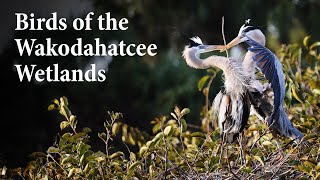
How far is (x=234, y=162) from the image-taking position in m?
2.05

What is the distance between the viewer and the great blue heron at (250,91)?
188 centimetres

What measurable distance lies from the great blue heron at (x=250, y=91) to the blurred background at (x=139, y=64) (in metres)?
2.60

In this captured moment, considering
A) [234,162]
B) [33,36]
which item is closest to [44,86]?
[33,36]

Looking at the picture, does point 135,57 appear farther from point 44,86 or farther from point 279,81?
point 279,81

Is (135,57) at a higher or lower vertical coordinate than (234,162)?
higher

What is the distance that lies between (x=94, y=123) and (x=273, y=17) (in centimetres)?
179

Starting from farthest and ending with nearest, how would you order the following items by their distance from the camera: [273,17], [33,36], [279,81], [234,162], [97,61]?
1. [273,17]
2. [97,61]
3. [33,36]
4. [234,162]
5. [279,81]

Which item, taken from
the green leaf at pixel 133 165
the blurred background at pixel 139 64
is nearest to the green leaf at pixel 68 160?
the green leaf at pixel 133 165

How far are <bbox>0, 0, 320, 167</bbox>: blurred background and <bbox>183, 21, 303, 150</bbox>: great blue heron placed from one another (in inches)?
102

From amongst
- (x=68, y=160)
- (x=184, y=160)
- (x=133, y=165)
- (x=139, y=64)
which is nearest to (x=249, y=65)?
(x=184, y=160)

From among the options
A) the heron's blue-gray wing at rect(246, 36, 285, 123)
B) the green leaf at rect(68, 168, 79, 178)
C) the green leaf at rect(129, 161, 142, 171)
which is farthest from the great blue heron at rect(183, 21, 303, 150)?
the green leaf at rect(68, 168, 79, 178)

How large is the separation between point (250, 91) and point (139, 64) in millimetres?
3812

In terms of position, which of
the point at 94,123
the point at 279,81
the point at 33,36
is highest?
the point at 33,36

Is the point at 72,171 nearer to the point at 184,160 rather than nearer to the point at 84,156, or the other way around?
the point at 84,156
